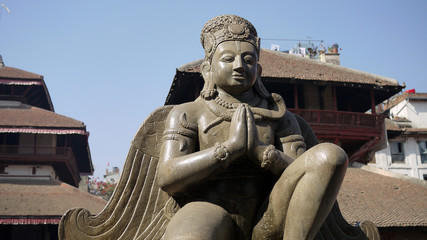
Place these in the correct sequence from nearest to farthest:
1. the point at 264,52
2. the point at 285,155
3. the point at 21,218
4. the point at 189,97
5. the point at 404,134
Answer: the point at 285,155
the point at 21,218
the point at 189,97
the point at 264,52
the point at 404,134

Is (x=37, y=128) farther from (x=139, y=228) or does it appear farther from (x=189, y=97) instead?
(x=139, y=228)

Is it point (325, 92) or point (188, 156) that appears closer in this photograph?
point (188, 156)

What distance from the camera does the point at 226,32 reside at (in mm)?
4168

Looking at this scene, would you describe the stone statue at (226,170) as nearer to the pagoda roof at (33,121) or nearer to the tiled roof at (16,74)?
the pagoda roof at (33,121)

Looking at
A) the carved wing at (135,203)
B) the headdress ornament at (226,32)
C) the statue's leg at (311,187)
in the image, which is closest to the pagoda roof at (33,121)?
the carved wing at (135,203)

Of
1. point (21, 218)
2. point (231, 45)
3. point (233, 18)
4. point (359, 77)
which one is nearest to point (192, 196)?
point (231, 45)

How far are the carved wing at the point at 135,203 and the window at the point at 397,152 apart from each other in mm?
32030

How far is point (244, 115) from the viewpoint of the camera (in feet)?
12.2

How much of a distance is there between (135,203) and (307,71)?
65.4 ft

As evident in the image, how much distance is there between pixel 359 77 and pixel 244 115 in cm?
2075

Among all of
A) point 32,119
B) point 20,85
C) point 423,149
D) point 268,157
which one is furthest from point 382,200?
point 20,85

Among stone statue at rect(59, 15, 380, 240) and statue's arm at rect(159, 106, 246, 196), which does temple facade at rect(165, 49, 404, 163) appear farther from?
statue's arm at rect(159, 106, 246, 196)

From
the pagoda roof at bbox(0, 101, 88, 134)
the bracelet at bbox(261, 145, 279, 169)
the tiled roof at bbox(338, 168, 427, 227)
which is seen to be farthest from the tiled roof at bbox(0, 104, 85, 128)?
the bracelet at bbox(261, 145, 279, 169)

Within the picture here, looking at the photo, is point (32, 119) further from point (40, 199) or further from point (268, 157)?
point (268, 157)
